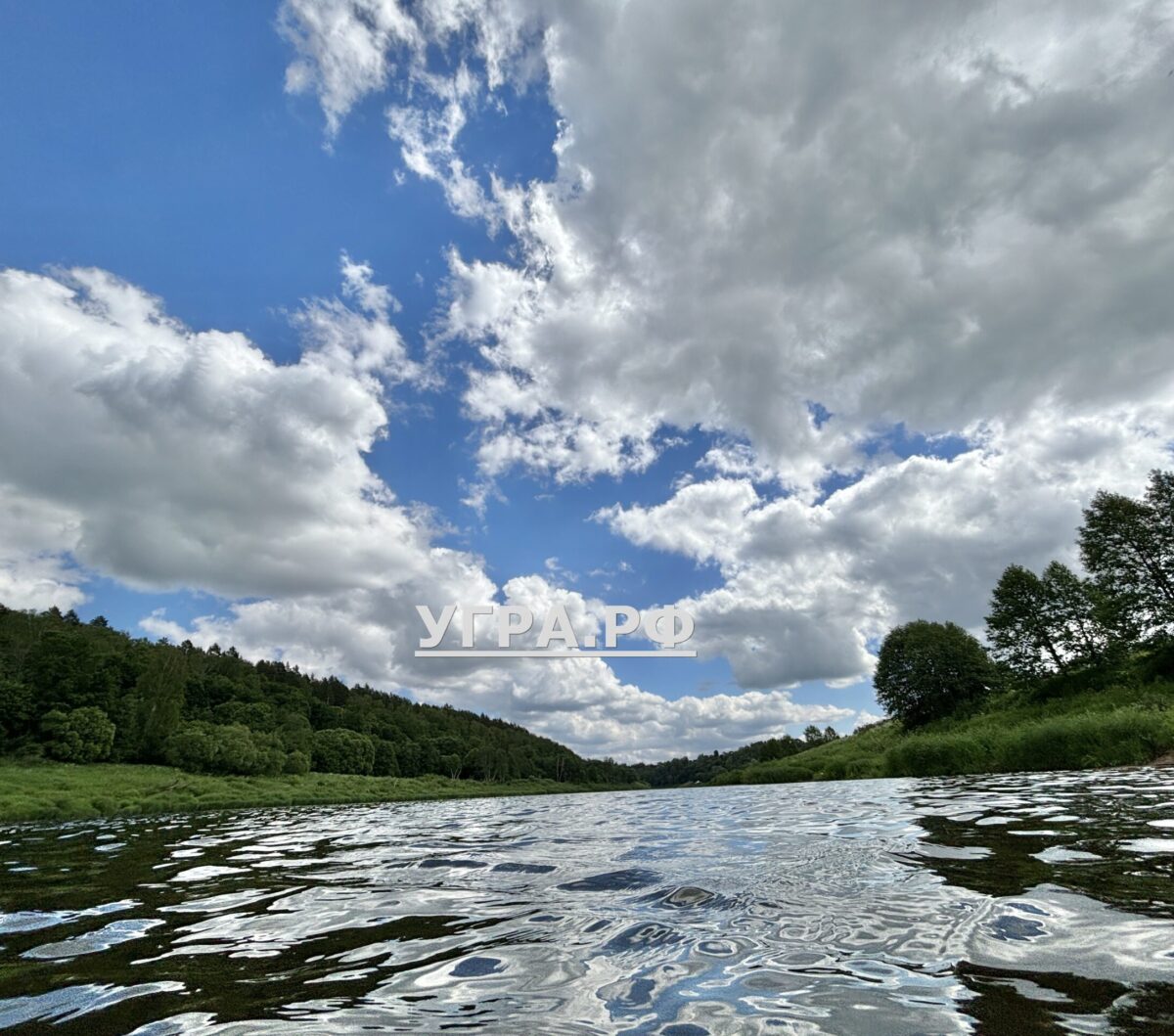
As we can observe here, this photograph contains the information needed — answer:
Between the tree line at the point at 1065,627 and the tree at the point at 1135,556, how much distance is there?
0.07 metres

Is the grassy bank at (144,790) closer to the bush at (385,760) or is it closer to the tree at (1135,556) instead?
the bush at (385,760)

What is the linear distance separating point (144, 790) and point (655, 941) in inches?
2686

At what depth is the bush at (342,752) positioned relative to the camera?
411ft

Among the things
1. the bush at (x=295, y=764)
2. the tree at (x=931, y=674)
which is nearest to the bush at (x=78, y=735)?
the bush at (x=295, y=764)

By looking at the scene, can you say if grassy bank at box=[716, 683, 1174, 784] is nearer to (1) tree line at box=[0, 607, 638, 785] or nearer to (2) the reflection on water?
(2) the reflection on water

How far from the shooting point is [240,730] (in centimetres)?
8862

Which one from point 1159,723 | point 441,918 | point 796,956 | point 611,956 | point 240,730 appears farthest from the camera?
point 240,730

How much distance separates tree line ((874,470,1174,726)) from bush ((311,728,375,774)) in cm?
10235

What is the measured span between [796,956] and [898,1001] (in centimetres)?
98

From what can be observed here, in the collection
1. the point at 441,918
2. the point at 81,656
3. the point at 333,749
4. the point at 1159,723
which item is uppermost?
the point at 81,656

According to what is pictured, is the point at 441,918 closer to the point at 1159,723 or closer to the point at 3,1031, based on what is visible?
the point at 3,1031

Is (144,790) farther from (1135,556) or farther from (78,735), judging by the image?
(1135,556)

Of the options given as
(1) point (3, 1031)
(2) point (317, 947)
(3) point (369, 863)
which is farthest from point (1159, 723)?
(1) point (3, 1031)

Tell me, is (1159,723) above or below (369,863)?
above
